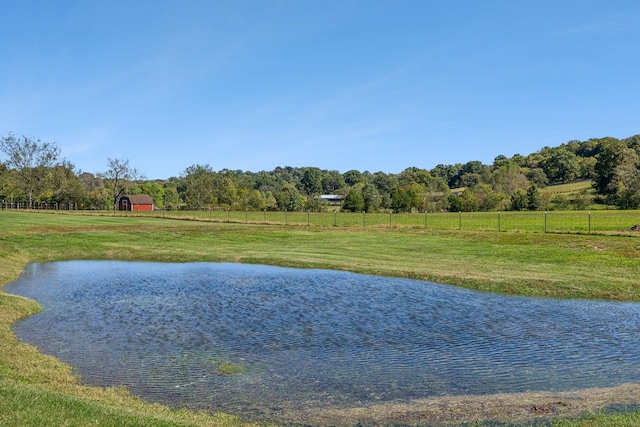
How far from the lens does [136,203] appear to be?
12581cm

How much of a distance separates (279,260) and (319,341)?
16083mm

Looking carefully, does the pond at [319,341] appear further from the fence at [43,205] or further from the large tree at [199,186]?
the large tree at [199,186]

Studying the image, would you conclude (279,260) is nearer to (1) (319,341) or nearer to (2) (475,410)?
(1) (319,341)

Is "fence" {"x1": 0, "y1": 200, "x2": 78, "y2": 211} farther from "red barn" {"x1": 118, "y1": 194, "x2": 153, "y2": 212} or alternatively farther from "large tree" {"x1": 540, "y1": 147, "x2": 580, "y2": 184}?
"large tree" {"x1": 540, "y1": 147, "x2": 580, "y2": 184}

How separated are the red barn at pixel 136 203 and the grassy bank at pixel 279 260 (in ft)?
269

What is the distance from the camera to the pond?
391 inches

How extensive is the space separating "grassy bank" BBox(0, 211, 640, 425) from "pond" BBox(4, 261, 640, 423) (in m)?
0.99

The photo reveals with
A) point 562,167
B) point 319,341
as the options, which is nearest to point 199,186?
point 562,167

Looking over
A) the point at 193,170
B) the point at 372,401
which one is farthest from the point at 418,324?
the point at 193,170

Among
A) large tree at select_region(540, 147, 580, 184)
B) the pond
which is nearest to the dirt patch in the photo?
the pond

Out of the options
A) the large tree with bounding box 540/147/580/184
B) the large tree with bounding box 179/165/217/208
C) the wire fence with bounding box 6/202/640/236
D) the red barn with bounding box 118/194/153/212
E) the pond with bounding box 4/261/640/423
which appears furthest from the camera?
the large tree with bounding box 540/147/580/184

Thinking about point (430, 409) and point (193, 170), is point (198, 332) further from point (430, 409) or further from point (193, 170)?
point (193, 170)

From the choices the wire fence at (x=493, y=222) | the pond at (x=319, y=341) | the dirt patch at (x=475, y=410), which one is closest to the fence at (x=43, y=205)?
the wire fence at (x=493, y=222)

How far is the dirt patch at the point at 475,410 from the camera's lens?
27.2ft
